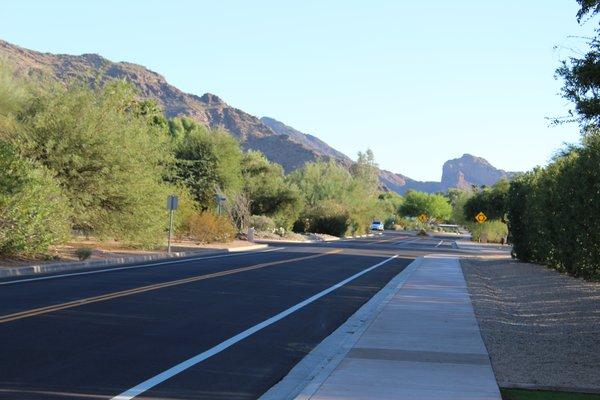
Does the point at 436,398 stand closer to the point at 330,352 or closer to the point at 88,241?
the point at 330,352

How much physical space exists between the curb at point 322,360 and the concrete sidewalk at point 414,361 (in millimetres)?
48

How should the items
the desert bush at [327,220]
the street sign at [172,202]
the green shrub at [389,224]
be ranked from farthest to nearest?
the green shrub at [389,224] → the desert bush at [327,220] → the street sign at [172,202]

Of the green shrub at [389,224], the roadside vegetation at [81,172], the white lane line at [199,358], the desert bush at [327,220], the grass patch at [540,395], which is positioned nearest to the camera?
the white lane line at [199,358]

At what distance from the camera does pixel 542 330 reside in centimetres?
1488

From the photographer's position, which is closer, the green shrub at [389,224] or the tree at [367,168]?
the green shrub at [389,224]

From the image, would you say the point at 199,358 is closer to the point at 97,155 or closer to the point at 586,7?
the point at 586,7

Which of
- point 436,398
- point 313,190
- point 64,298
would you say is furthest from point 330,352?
point 313,190

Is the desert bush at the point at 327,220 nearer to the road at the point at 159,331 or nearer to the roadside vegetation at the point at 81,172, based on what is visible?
the roadside vegetation at the point at 81,172

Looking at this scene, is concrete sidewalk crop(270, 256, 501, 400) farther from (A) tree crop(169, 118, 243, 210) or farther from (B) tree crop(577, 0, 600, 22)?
(A) tree crop(169, 118, 243, 210)

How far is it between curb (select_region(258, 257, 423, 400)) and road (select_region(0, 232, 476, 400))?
18 cm

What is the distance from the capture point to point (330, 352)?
1176cm

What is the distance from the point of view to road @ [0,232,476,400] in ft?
29.6

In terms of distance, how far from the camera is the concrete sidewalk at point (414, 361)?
8742 mm

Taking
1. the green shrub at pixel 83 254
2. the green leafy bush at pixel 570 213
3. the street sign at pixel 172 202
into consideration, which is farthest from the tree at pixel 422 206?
the green shrub at pixel 83 254
